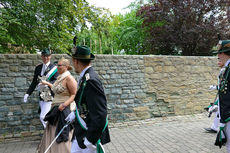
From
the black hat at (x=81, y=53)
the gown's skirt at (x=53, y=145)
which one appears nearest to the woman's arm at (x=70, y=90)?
the gown's skirt at (x=53, y=145)

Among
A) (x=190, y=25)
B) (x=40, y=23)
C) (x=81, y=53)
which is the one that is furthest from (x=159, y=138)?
(x=190, y=25)

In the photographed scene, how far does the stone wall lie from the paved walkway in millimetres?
324

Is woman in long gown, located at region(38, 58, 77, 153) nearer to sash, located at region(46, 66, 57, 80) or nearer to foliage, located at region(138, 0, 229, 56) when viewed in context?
sash, located at region(46, 66, 57, 80)

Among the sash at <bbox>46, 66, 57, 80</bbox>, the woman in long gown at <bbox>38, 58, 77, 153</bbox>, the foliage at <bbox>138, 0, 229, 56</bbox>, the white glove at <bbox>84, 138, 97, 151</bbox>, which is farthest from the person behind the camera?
the foliage at <bbox>138, 0, 229, 56</bbox>

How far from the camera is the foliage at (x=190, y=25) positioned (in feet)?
40.6

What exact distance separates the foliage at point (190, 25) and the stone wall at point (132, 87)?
4.72m

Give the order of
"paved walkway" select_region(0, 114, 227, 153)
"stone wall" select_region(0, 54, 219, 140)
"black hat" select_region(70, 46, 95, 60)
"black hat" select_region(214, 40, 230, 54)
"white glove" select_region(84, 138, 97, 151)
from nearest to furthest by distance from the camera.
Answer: "white glove" select_region(84, 138, 97, 151), "black hat" select_region(70, 46, 95, 60), "black hat" select_region(214, 40, 230, 54), "paved walkway" select_region(0, 114, 227, 153), "stone wall" select_region(0, 54, 219, 140)

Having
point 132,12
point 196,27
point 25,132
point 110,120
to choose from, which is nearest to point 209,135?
point 110,120

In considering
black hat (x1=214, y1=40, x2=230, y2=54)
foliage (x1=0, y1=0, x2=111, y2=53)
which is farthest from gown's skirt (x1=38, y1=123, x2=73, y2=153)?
foliage (x1=0, y1=0, x2=111, y2=53)

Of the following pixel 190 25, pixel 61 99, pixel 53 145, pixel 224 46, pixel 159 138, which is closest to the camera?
pixel 224 46

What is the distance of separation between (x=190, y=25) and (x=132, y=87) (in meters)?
7.73

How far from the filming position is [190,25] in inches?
494

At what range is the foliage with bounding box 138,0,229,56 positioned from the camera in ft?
40.6

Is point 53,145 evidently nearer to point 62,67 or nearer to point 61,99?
point 61,99
